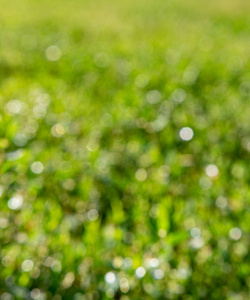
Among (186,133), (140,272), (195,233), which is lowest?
(186,133)

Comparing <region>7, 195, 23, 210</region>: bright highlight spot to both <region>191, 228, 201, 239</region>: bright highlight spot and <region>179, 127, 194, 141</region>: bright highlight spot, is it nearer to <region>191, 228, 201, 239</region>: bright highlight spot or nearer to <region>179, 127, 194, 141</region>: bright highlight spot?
<region>191, 228, 201, 239</region>: bright highlight spot

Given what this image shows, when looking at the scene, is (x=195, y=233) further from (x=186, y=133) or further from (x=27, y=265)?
(x=186, y=133)

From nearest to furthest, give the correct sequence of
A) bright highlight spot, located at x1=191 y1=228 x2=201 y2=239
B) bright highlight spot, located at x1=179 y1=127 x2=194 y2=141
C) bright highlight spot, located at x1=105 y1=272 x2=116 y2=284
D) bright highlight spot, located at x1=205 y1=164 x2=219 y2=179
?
bright highlight spot, located at x1=105 y1=272 x2=116 y2=284, bright highlight spot, located at x1=191 y1=228 x2=201 y2=239, bright highlight spot, located at x1=205 y1=164 x2=219 y2=179, bright highlight spot, located at x1=179 y1=127 x2=194 y2=141

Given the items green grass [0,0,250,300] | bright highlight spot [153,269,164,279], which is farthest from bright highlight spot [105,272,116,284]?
bright highlight spot [153,269,164,279]

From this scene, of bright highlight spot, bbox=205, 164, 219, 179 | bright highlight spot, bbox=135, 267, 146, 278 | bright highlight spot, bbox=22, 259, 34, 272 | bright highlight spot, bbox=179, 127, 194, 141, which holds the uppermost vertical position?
bright highlight spot, bbox=135, 267, 146, 278

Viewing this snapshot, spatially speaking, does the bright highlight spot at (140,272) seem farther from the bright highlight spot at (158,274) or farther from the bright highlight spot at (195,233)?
the bright highlight spot at (195,233)

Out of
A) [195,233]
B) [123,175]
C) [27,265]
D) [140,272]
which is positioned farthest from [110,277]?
[123,175]

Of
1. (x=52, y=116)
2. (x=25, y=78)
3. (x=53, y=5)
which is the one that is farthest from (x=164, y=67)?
(x=53, y=5)

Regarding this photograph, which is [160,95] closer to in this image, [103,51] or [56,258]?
[103,51]

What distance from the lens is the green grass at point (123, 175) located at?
1912 mm

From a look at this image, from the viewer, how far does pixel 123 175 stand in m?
2.86

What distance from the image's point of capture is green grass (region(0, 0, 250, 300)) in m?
1.91

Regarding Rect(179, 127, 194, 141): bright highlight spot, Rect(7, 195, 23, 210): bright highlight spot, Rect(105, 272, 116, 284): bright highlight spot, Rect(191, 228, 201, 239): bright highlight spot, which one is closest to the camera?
Rect(105, 272, 116, 284): bright highlight spot

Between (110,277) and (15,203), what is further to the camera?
(15,203)
